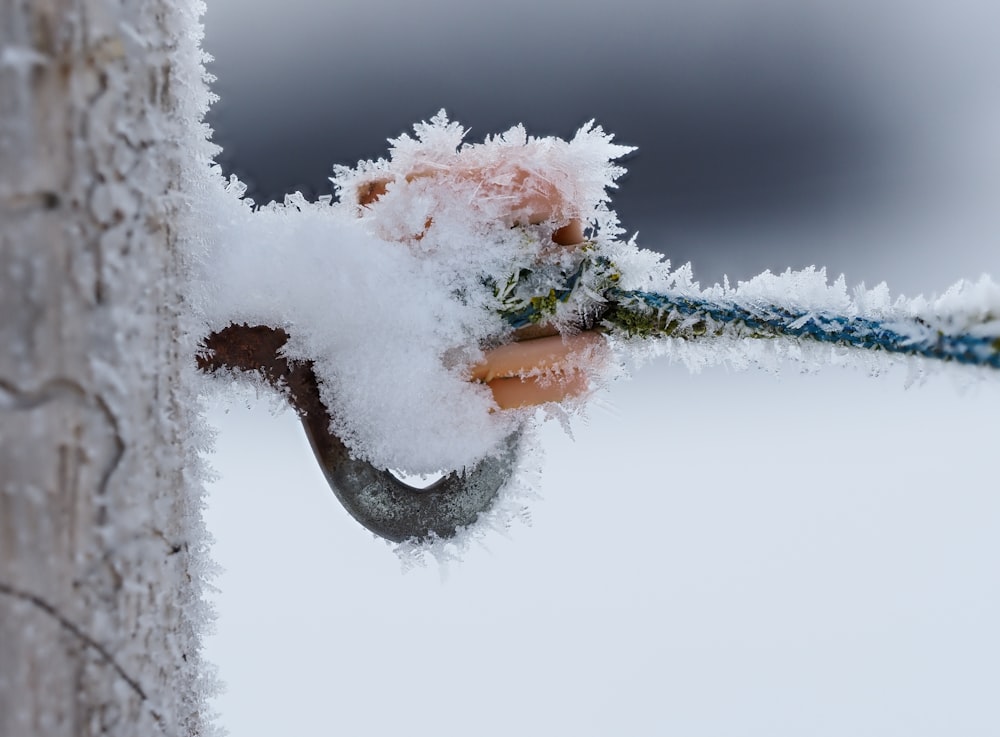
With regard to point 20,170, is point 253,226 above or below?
above

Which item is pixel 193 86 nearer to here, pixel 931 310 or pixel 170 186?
pixel 170 186

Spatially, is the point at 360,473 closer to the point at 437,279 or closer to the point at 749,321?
the point at 437,279

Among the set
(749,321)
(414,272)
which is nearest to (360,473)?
(414,272)

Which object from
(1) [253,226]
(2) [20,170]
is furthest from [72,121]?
(1) [253,226]

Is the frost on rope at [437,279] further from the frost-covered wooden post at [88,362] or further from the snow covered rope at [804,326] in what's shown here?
the frost-covered wooden post at [88,362]

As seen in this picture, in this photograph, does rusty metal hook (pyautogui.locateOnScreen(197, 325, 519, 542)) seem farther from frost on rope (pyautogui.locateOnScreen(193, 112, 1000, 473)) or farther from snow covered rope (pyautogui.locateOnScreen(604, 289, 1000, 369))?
snow covered rope (pyautogui.locateOnScreen(604, 289, 1000, 369))
